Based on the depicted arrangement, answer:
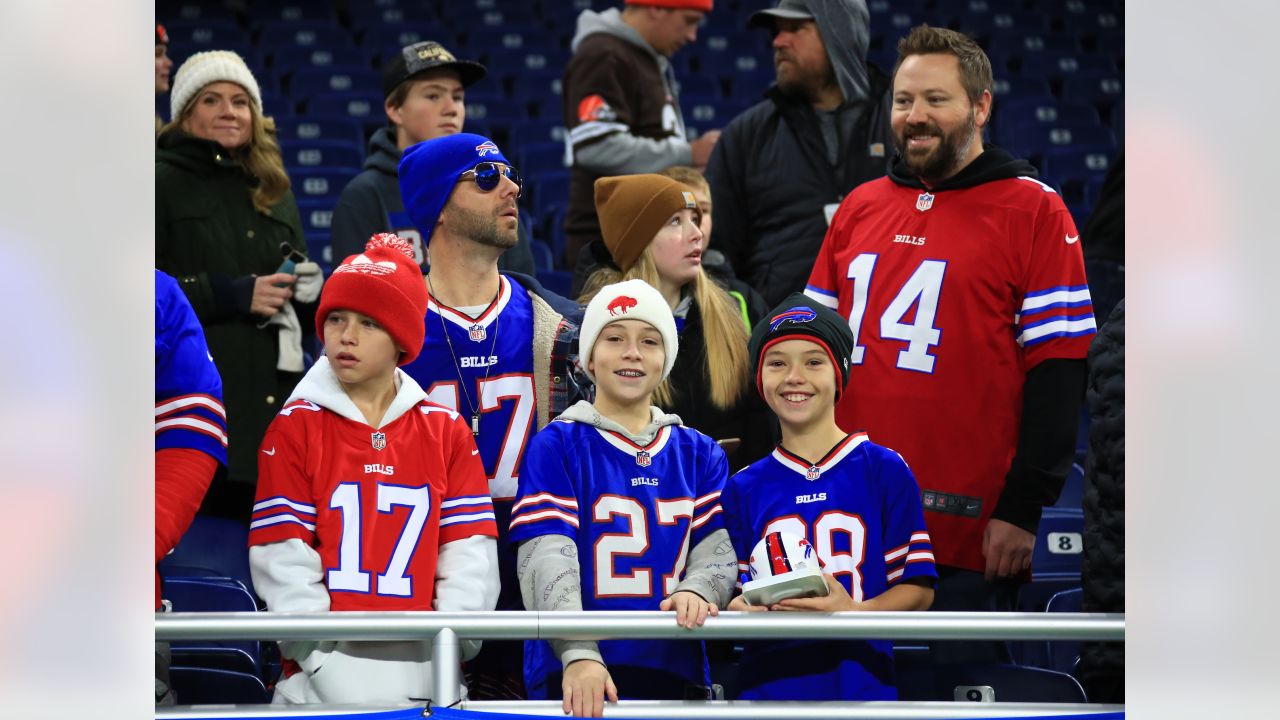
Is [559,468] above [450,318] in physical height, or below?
below

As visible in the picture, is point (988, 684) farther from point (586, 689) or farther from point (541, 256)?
point (541, 256)

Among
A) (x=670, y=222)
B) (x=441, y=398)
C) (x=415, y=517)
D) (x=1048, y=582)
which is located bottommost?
(x=1048, y=582)

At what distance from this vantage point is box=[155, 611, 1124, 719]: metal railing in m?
2.40

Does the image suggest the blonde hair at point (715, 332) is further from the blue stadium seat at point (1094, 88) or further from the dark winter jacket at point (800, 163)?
the blue stadium seat at point (1094, 88)

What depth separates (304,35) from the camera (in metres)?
10.1

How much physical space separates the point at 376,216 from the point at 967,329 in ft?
6.10

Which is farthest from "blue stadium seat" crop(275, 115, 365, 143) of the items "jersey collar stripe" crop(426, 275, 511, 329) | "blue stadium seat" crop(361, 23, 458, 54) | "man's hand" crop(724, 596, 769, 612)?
"man's hand" crop(724, 596, 769, 612)

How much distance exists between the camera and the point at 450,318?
336cm

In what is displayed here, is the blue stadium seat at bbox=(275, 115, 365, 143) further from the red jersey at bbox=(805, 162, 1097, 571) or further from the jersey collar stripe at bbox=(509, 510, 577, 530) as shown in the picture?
the jersey collar stripe at bbox=(509, 510, 577, 530)

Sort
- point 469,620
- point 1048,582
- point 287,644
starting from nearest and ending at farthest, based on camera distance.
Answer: point 469,620 → point 287,644 → point 1048,582

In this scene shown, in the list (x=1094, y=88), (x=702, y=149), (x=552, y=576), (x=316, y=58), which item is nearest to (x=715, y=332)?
(x=552, y=576)
